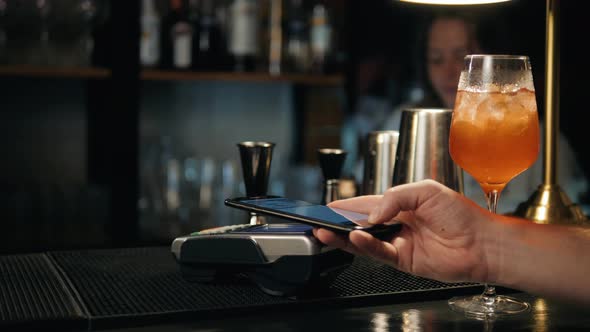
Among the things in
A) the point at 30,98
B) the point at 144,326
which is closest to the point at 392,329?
the point at 144,326

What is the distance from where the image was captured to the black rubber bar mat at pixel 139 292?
0.87 metres

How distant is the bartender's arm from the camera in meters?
0.98

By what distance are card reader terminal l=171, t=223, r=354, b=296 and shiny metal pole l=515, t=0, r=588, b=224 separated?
371 millimetres

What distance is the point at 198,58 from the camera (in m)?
2.81

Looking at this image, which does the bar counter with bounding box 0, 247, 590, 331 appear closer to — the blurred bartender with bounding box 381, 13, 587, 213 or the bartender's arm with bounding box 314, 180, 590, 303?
the bartender's arm with bounding box 314, 180, 590, 303

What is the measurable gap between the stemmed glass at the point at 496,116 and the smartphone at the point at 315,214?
189mm

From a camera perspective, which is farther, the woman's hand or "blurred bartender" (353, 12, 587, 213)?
"blurred bartender" (353, 12, 587, 213)

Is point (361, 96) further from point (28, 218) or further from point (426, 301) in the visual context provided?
point (426, 301)

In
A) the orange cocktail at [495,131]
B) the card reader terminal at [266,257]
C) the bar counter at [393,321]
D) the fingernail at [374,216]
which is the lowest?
the bar counter at [393,321]

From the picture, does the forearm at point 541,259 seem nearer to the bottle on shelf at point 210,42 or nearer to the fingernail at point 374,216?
the fingernail at point 374,216

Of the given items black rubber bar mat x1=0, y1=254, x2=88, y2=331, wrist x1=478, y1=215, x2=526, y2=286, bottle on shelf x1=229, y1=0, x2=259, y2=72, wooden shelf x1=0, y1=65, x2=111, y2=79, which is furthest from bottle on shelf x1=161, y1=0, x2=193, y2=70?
wrist x1=478, y1=215, x2=526, y2=286

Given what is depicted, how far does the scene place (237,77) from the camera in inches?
112

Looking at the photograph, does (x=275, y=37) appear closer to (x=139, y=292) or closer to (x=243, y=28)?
(x=243, y=28)

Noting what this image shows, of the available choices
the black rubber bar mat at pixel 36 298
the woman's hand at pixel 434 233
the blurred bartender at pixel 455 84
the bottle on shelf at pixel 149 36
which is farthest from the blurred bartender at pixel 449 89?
the black rubber bar mat at pixel 36 298
